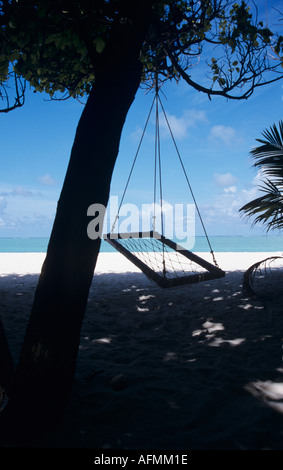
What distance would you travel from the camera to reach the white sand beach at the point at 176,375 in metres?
1.59

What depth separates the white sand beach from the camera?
1586 mm

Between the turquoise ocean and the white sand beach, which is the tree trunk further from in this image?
the turquoise ocean

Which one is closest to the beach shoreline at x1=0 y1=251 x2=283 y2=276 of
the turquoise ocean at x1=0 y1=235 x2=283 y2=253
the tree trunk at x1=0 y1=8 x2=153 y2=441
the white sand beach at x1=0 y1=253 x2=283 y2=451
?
the white sand beach at x1=0 y1=253 x2=283 y2=451

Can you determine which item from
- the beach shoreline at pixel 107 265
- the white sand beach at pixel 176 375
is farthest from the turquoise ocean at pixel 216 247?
the white sand beach at pixel 176 375

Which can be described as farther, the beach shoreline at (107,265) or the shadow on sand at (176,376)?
the beach shoreline at (107,265)

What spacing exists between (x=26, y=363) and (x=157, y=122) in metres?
2.97

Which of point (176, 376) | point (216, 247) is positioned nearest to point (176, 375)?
point (176, 376)

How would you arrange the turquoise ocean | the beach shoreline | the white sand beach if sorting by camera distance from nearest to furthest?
the white sand beach < the beach shoreline < the turquoise ocean

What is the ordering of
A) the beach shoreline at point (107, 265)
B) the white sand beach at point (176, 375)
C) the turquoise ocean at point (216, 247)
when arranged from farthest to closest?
the turquoise ocean at point (216, 247) → the beach shoreline at point (107, 265) → the white sand beach at point (176, 375)

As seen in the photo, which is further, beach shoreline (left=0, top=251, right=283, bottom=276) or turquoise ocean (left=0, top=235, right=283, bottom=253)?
turquoise ocean (left=0, top=235, right=283, bottom=253)

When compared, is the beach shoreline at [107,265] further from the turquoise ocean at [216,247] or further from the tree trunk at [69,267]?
the turquoise ocean at [216,247]

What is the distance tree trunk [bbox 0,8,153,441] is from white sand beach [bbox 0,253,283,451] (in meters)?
0.19

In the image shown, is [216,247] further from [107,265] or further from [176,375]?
[176,375]

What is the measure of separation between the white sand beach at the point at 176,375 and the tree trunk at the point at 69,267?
0.64 ft
